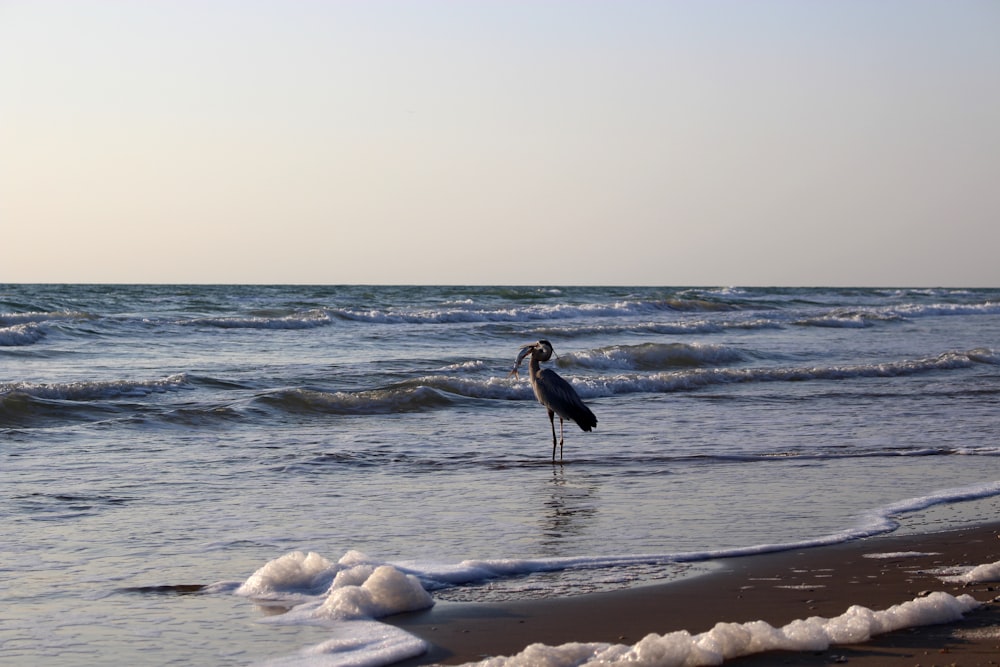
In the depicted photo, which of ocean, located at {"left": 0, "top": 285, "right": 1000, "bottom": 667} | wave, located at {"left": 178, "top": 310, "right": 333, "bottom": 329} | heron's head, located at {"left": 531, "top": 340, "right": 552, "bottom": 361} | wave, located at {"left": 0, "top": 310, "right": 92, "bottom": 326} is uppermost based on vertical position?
heron's head, located at {"left": 531, "top": 340, "right": 552, "bottom": 361}

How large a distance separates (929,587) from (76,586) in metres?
3.56

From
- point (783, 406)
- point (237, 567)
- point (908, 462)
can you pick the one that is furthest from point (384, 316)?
point (237, 567)

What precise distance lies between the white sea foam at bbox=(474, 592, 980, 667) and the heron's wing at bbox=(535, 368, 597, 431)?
5.70 meters

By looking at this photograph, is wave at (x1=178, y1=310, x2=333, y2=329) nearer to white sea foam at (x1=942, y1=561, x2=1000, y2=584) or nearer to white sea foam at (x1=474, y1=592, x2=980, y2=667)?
white sea foam at (x1=942, y1=561, x2=1000, y2=584)

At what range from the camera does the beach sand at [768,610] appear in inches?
154

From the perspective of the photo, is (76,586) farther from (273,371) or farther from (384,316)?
(384,316)

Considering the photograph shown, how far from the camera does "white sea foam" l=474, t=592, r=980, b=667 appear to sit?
3.78 meters

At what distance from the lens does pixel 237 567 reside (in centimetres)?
532

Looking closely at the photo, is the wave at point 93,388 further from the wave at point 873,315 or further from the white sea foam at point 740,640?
the wave at point 873,315

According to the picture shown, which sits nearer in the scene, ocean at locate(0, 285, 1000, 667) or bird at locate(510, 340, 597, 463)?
ocean at locate(0, 285, 1000, 667)

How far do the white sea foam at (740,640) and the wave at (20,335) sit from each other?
1835 cm

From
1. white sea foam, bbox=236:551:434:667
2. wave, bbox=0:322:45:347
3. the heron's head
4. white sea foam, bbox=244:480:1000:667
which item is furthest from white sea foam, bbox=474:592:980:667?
wave, bbox=0:322:45:347

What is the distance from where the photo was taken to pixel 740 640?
12.9 feet

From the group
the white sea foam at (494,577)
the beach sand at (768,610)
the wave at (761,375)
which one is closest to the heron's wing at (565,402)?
the white sea foam at (494,577)
